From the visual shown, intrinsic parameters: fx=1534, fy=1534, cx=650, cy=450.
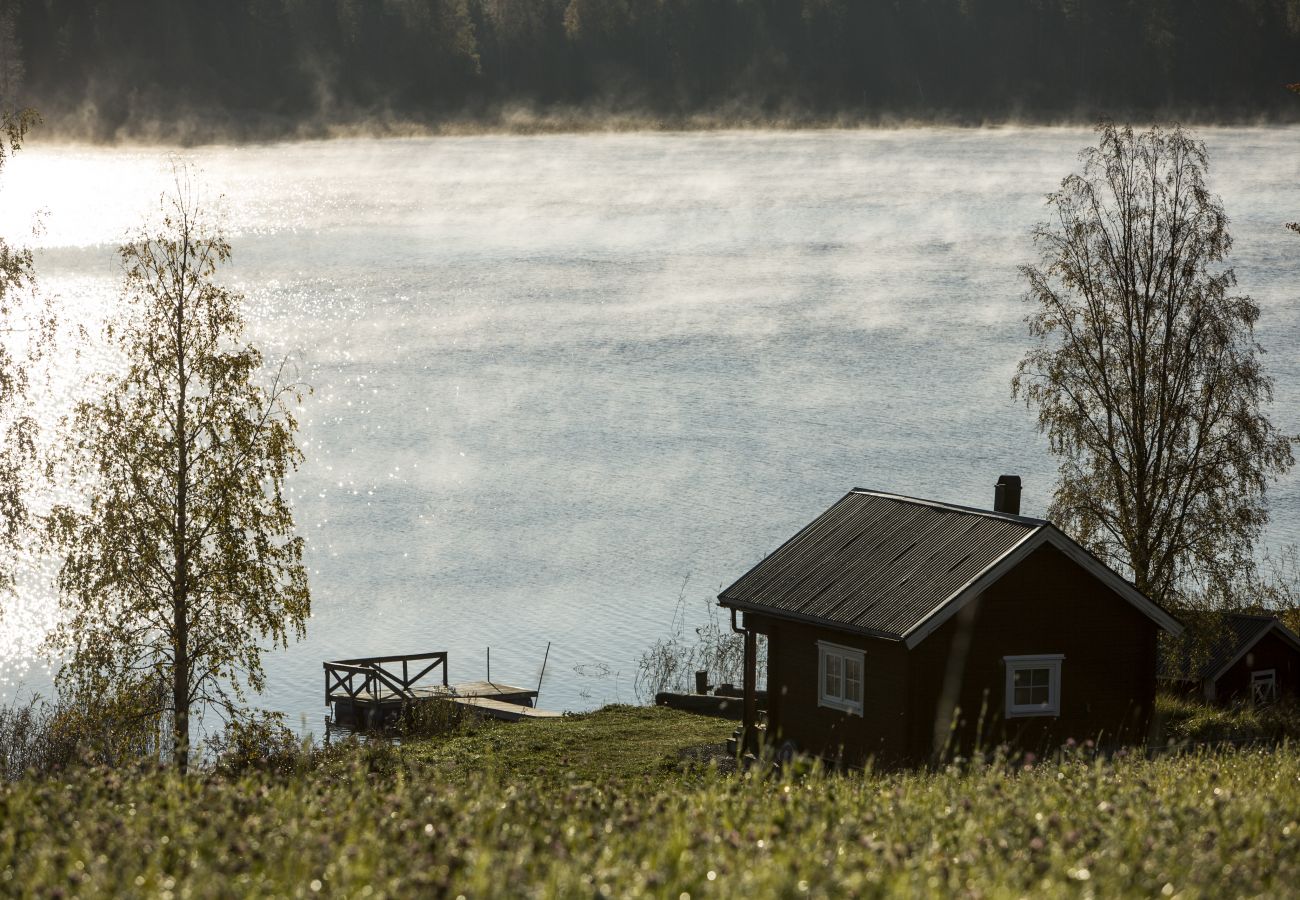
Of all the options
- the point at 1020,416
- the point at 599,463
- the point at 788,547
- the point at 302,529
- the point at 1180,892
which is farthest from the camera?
the point at 1020,416

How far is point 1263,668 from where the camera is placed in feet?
140

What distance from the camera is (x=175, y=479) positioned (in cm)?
2727

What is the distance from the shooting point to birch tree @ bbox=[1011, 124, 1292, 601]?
3684 cm

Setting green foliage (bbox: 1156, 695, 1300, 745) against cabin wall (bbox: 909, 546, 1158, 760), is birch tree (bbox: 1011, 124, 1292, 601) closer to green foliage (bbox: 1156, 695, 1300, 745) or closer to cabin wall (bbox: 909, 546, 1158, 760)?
green foliage (bbox: 1156, 695, 1300, 745)

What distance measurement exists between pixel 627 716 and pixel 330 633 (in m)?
12.9

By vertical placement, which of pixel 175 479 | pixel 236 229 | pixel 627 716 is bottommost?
pixel 627 716

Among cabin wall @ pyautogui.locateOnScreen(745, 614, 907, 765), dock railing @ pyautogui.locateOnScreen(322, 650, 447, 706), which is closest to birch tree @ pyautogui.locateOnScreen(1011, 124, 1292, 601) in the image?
cabin wall @ pyautogui.locateOnScreen(745, 614, 907, 765)

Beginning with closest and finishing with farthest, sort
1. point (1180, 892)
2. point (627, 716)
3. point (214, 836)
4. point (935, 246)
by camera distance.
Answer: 1. point (1180, 892)
2. point (214, 836)
3. point (627, 716)
4. point (935, 246)

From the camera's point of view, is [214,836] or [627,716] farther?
[627,716]

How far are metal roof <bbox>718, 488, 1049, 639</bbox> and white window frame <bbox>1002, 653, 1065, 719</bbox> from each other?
212cm

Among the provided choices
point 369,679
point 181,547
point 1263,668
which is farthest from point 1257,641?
point 181,547

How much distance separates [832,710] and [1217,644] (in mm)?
15809

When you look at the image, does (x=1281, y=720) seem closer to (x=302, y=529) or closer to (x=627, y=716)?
(x=627, y=716)

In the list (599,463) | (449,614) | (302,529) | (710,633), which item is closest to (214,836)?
(710,633)
